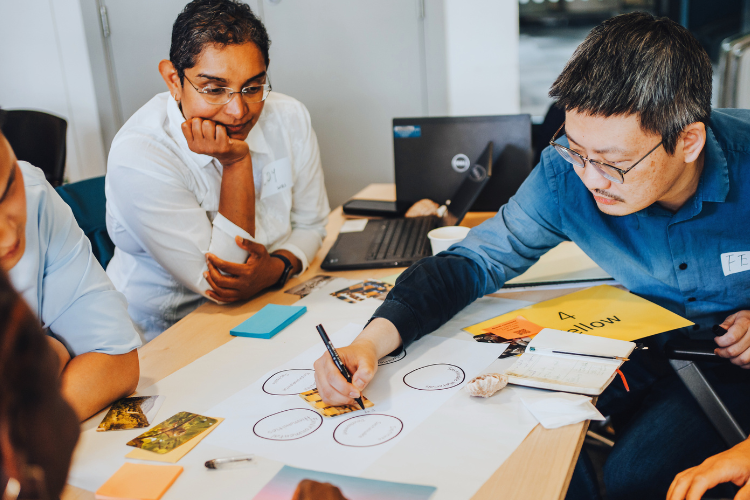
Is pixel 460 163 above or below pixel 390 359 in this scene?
above

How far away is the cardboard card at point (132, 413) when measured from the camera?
0.84 metres

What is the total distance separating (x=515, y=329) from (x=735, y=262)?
0.45 m

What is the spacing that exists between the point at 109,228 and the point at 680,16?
11.7ft

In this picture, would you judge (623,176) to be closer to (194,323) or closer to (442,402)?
(442,402)

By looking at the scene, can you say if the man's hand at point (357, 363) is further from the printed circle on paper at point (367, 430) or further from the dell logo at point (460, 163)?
the dell logo at point (460, 163)

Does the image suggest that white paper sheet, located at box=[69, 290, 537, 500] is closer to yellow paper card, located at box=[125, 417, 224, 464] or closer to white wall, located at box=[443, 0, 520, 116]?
yellow paper card, located at box=[125, 417, 224, 464]

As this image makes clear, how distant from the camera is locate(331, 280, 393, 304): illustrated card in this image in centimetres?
127

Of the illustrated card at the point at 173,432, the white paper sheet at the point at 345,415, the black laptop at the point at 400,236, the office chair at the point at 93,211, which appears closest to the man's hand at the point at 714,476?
the white paper sheet at the point at 345,415

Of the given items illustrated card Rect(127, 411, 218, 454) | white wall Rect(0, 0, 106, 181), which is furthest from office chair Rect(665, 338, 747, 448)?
white wall Rect(0, 0, 106, 181)

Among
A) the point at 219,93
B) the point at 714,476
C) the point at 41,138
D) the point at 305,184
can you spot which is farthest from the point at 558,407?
the point at 41,138

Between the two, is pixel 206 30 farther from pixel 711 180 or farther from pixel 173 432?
pixel 711 180

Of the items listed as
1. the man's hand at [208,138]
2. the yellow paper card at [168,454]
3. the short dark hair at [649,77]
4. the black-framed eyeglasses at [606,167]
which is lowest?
the yellow paper card at [168,454]

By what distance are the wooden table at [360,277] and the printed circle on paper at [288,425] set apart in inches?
8.9

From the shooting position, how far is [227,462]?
0.73m
